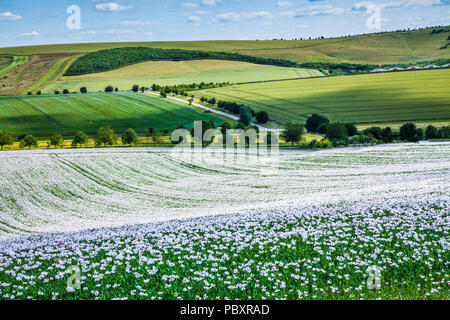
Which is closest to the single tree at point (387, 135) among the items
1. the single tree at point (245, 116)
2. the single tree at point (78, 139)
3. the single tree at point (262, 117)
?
the single tree at point (262, 117)

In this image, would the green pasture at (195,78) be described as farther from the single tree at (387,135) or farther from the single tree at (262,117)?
the single tree at (387,135)

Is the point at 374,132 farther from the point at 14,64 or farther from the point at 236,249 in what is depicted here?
the point at 14,64

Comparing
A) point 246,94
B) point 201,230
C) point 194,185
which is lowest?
point 194,185

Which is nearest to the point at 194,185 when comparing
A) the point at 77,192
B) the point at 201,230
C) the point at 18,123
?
the point at 77,192

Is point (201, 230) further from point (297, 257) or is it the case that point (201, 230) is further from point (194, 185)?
point (194, 185)

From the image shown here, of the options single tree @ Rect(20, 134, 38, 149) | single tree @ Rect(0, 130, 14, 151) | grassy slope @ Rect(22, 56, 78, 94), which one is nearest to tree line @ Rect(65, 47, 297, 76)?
grassy slope @ Rect(22, 56, 78, 94)
